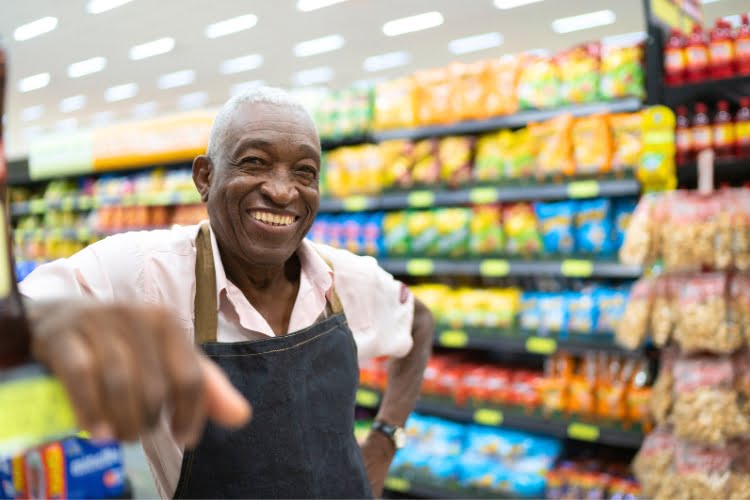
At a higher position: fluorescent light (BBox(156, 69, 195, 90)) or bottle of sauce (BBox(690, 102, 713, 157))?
fluorescent light (BBox(156, 69, 195, 90))

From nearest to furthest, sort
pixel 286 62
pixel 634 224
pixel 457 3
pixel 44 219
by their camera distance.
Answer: pixel 634 224 → pixel 44 219 → pixel 457 3 → pixel 286 62

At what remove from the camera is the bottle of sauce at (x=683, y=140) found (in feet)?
9.23

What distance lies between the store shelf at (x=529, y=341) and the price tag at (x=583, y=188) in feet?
2.28

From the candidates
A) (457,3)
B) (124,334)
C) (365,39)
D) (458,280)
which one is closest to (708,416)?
(458,280)

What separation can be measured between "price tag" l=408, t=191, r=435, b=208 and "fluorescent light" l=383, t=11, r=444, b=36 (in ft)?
22.7

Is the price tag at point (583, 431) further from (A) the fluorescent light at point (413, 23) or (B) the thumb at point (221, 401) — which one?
(A) the fluorescent light at point (413, 23)

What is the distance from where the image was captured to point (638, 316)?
253cm

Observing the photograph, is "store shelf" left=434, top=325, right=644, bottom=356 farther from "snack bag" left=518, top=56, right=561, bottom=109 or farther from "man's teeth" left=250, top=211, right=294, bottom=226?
"man's teeth" left=250, top=211, right=294, bottom=226

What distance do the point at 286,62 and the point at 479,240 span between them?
34.7 feet

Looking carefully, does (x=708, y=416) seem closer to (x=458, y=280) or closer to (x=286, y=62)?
(x=458, y=280)

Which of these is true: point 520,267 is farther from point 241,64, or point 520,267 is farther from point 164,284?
point 241,64

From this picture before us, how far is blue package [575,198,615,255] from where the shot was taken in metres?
3.23

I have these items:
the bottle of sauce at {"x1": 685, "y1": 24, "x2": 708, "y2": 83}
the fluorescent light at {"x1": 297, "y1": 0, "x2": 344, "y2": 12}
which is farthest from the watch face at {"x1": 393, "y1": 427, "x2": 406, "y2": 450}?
the fluorescent light at {"x1": 297, "y1": 0, "x2": 344, "y2": 12}

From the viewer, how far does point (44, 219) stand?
7016 mm
